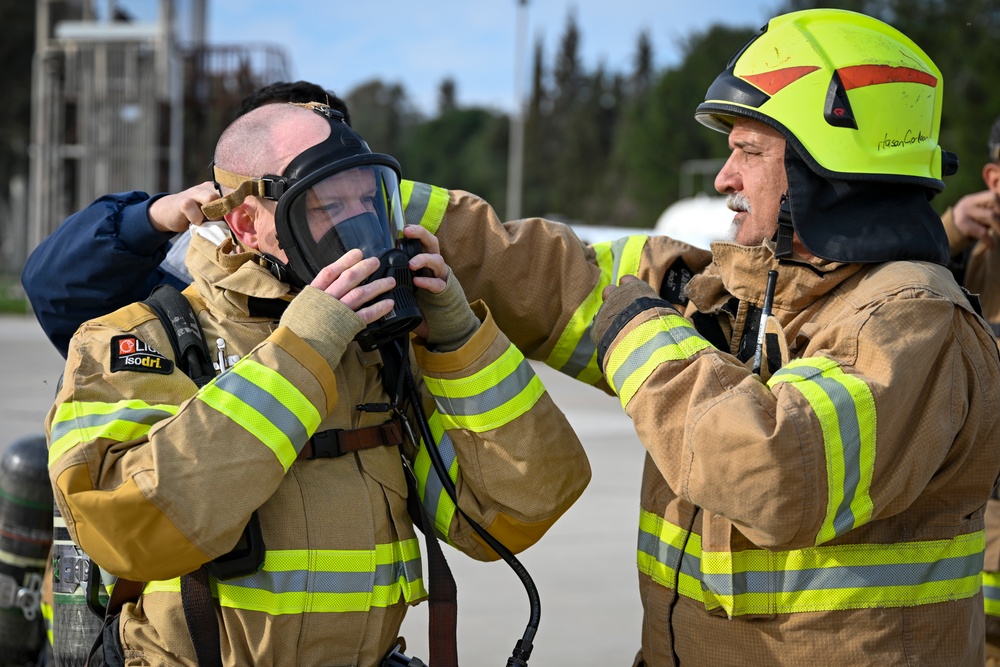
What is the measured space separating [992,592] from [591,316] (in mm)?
1724

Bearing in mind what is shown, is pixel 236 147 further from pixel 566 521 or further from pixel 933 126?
pixel 566 521

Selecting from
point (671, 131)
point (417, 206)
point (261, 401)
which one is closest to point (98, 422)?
point (261, 401)

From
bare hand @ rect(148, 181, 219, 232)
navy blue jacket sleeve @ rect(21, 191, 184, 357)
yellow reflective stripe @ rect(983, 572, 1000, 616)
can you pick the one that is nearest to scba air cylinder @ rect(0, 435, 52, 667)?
navy blue jacket sleeve @ rect(21, 191, 184, 357)

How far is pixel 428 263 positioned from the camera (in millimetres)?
2205

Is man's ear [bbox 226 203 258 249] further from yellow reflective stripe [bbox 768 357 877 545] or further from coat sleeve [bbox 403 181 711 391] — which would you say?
yellow reflective stripe [bbox 768 357 877 545]

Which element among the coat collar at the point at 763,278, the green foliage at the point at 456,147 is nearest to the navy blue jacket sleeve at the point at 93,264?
the coat collar at the point at 763,278

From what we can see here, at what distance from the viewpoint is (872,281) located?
2.14 meters

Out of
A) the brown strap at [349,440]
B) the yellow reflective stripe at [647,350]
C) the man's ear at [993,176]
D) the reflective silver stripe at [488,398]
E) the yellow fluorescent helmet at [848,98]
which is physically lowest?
the brown strap at [349,440]

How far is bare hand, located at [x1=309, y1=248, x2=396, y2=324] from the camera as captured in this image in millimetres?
2066

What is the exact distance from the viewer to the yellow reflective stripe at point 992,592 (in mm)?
3322

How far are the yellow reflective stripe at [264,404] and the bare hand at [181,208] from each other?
658mm

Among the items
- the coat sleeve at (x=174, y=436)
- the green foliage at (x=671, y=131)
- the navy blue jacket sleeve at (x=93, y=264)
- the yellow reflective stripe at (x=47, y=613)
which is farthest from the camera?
the green foliage at (x=671, y=131)

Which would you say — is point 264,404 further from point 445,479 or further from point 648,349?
point 648,349

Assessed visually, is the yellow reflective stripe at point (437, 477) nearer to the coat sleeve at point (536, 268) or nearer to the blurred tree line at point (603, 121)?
the coat sleeve at point (536, 268)
